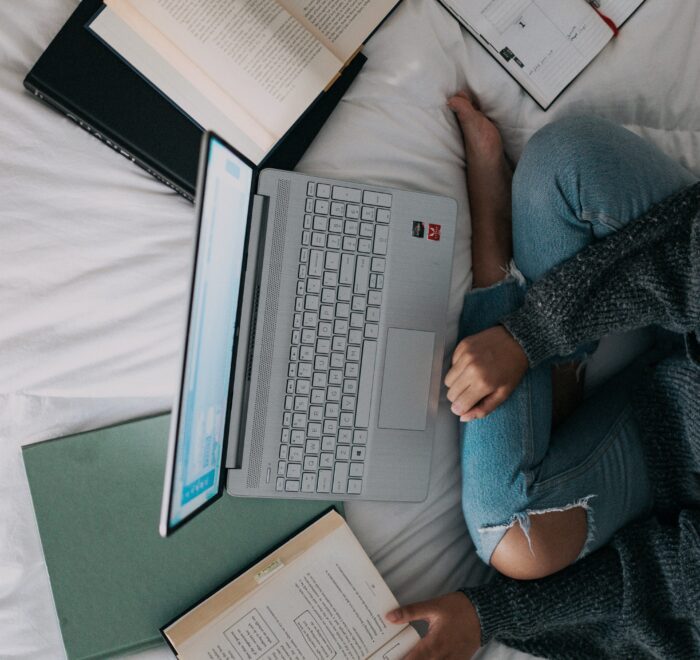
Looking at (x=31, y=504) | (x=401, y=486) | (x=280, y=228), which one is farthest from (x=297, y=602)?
(x=280, y=228)

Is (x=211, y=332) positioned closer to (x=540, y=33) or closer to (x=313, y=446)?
(x=313, y=446)

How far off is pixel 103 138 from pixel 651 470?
2.93ft

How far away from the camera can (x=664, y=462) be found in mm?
1031

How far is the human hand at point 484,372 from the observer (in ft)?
3.08

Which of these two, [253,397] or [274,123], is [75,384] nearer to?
[253,397]

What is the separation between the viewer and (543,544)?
0.99 metres

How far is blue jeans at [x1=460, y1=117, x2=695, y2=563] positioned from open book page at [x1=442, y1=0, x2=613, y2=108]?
11cm

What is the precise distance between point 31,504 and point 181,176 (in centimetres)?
50

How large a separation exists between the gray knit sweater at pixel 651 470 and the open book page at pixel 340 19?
1.36ft

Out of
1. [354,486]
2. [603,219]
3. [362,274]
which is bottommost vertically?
[354,486]

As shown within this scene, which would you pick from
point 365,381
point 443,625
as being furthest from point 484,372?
point 443,625

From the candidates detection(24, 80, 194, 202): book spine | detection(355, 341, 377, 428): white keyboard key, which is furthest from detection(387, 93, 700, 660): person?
detection(24, 80, 194, 202): book spine

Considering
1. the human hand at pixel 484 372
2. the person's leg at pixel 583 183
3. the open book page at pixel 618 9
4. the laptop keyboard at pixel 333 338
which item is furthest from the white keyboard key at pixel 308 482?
the open book page at pixel 618 9

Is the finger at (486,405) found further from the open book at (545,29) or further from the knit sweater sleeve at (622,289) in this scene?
the open book at (545,29)
